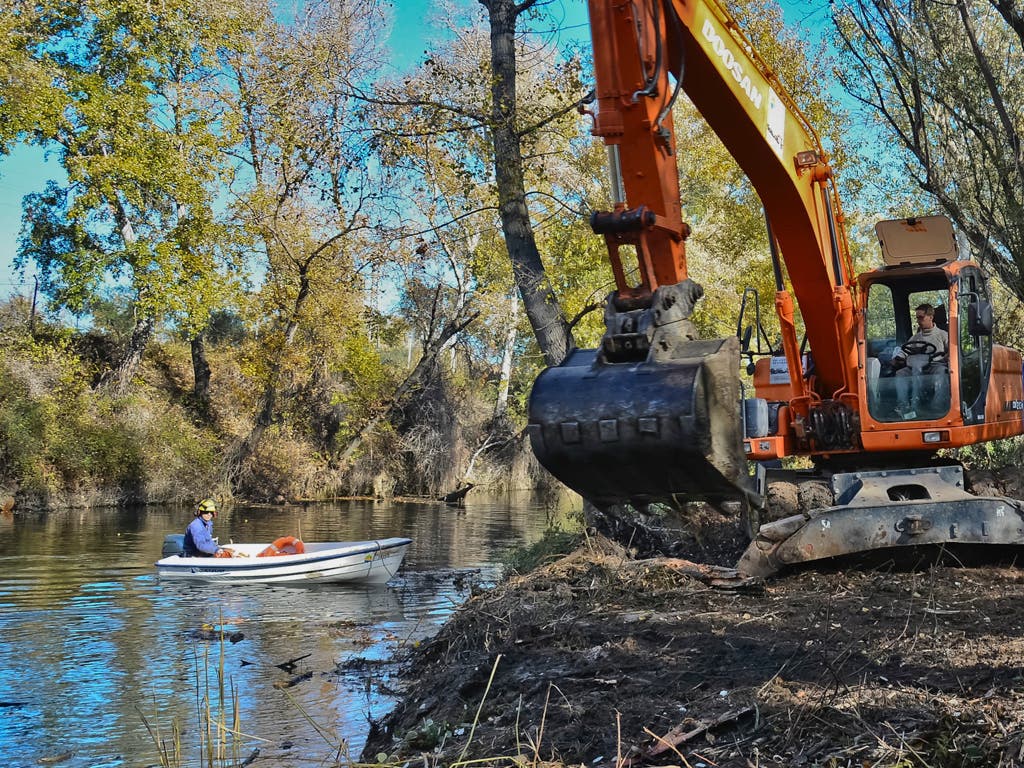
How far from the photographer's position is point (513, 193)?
12.4 meters

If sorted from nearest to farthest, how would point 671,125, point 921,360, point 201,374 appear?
1. point 671,125
2. point 921,360
3. point 201,374

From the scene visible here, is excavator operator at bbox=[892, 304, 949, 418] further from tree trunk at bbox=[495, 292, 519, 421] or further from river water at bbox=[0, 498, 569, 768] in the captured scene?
tree trunk at bbox=[495, 292, 519, 421]

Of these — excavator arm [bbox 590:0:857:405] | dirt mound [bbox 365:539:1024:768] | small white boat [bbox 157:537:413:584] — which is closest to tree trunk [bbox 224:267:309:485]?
small white boat [bbox 157:537:413:584]

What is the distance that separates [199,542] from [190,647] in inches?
199

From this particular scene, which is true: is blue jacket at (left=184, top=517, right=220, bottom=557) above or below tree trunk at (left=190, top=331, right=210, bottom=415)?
below

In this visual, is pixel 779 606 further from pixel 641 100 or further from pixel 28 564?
pixel 28 564

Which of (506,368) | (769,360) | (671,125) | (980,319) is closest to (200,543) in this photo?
(769,360)

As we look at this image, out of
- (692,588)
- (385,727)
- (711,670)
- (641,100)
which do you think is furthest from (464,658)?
(641,100)

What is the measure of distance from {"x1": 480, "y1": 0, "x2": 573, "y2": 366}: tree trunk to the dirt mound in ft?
13.4

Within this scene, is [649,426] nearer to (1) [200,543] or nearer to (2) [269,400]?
(1) [200,543]

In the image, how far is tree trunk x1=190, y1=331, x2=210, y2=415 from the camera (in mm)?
34062

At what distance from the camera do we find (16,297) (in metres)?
34.6

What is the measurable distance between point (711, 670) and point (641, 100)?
9.96ft

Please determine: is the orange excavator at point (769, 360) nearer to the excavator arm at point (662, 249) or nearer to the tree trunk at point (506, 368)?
the excavator arm at point (662, 249)
